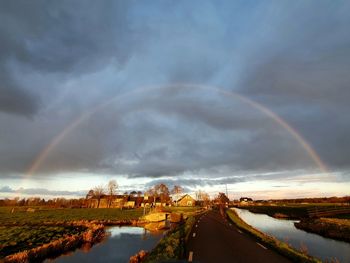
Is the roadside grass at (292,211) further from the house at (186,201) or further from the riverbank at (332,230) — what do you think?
the house at (186,201)

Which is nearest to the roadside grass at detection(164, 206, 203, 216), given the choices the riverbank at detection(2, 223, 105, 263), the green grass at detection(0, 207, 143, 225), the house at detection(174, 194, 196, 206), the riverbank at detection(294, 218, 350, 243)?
the green grass at detection(0, 207, 143, 225)

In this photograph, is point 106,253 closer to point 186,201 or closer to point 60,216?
point 60,216

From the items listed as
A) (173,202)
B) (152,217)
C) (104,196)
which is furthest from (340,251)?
(104,196)

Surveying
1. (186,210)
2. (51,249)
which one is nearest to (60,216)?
(186,210)

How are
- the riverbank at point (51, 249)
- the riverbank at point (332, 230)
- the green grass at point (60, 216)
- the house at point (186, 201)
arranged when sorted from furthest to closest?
the house at point (186, 201), the green grass at point (60, 216), the riverbank at point (332, 230), the riverbank at point (51, 249)

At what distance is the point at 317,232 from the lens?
36.9 metres

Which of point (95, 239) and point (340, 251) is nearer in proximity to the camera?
point (340, 251)

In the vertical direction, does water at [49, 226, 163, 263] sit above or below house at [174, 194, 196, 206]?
below

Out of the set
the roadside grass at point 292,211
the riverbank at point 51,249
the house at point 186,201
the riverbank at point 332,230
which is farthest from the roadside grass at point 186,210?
the house at point 186,201

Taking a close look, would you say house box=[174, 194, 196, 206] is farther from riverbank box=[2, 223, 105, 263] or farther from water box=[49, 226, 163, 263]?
water box=[49, 226, 163, 263]

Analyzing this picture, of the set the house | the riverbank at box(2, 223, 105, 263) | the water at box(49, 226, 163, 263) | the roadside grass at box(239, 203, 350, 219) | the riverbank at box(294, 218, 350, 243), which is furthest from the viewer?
the house

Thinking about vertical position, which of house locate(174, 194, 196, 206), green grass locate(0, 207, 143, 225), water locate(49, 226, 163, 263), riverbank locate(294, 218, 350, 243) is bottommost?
water locate(49, 226, 163, 263)

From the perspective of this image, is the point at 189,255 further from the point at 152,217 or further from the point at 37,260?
the point at 152,217

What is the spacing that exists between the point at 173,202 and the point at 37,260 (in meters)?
141
